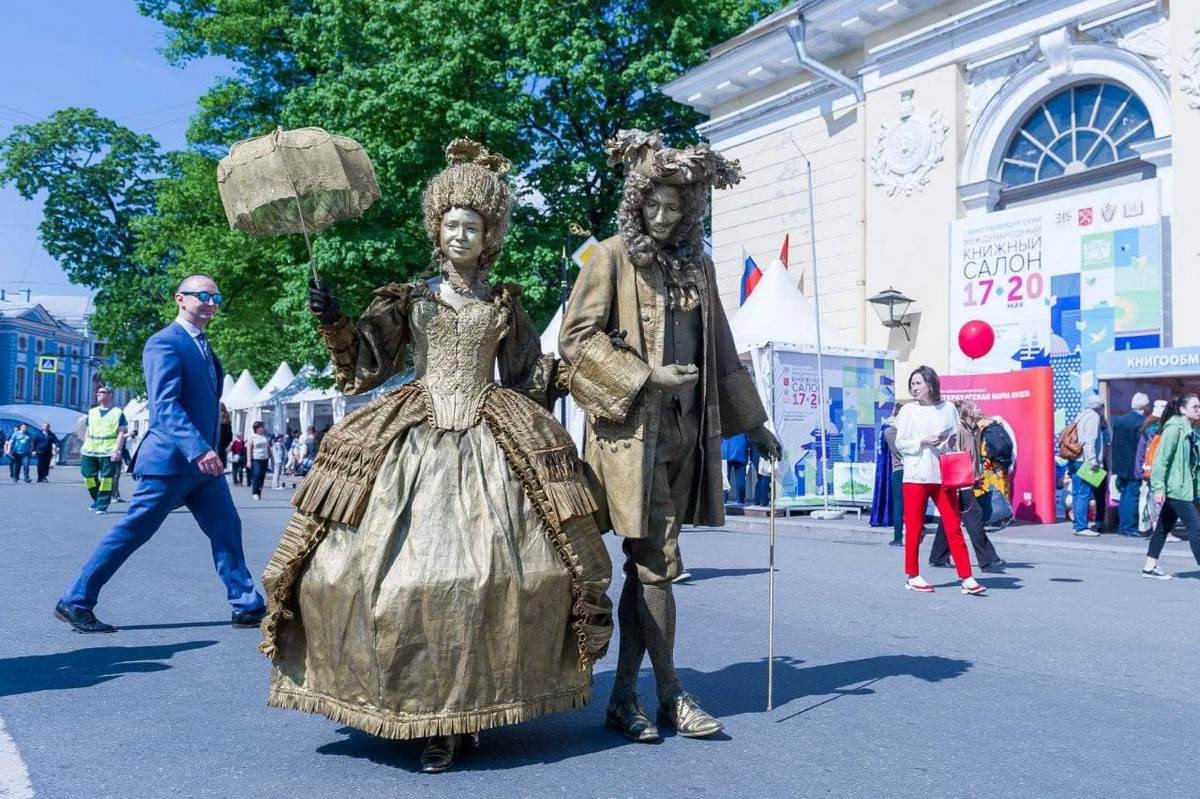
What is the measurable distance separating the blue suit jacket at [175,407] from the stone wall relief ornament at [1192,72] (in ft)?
41.7

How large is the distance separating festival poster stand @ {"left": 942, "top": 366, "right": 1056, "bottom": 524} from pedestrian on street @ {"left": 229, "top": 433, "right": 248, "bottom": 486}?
1715 cm

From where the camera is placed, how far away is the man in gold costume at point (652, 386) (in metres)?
3.85

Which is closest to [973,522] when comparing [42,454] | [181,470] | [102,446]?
[181,470]

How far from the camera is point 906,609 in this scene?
279 inches

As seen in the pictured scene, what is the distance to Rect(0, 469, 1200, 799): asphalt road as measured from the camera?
133 inches

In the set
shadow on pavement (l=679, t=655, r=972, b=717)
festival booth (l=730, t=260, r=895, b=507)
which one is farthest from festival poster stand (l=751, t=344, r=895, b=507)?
shadow on pavement (l=679, t=655, r=972, b=717)

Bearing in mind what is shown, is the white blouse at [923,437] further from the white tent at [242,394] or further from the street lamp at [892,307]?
the white tent at [242,394]

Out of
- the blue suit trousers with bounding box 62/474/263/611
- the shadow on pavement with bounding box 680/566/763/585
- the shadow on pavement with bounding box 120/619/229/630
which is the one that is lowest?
the shadow on pavement with bounding box 120/619/229/630

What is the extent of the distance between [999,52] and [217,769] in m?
15.9

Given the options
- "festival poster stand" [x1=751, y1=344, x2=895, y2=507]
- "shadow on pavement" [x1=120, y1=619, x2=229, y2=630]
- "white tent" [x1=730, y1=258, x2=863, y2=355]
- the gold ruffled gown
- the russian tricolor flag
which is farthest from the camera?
the russian tricolor flag

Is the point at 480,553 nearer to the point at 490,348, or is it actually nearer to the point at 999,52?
the point at 490,348

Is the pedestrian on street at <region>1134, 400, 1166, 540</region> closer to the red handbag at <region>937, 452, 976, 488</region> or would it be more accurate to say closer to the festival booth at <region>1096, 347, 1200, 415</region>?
the festival booth at <region>1096, 347, 1200, 415</region>

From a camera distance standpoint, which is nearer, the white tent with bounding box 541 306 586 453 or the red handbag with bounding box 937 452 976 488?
the red handbag with bounding box 937 452 976 488

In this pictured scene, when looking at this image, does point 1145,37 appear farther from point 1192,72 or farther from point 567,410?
point 567,410
